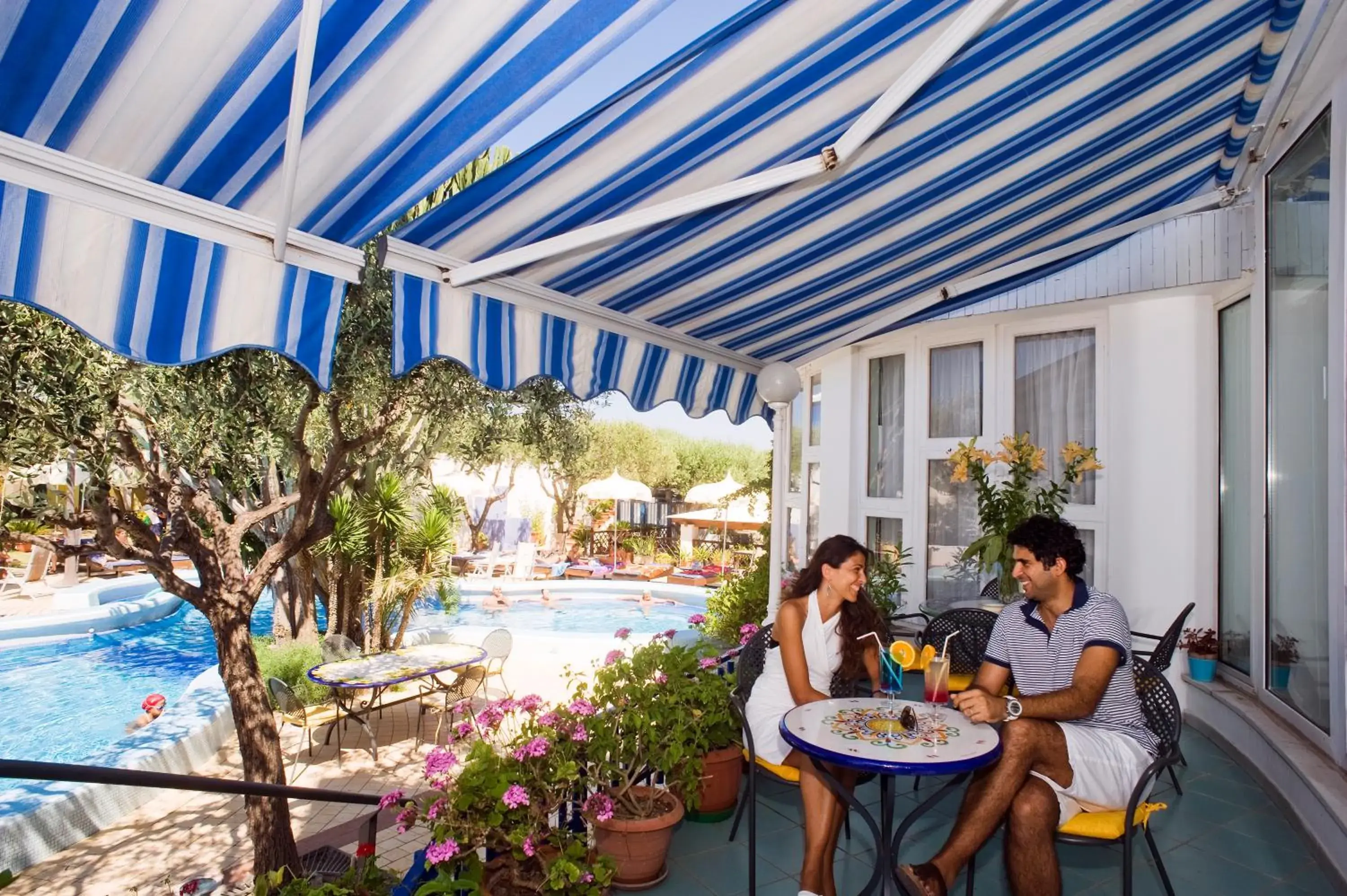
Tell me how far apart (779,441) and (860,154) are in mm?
2673

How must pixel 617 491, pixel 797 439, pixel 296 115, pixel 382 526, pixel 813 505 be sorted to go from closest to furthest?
pixel 296 115
pixel 813 505
pixel 797 439
pixel 382 526
pixel 617 491

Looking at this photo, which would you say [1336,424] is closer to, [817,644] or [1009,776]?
[1009,776]

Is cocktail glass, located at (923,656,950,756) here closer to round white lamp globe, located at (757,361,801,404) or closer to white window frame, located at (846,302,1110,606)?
round white lamp globe, located at (757,361,801,404)

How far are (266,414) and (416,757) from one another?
4.60 meters

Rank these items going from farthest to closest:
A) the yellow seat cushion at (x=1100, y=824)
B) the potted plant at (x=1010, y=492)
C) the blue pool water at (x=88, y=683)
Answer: the blue pool water at (x=88, y=683), the potted plant at (x=1010, y=492), the yellow seat cushion at (x=1100, y=824)

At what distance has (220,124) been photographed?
235 cm

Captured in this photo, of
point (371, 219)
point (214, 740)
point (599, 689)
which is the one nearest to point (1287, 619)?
point (599, 689)

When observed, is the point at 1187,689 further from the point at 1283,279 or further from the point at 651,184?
the point at 651,184

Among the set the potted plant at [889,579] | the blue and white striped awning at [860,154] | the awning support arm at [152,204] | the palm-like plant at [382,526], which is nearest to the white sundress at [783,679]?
the blue and white striped awning at [860,154]

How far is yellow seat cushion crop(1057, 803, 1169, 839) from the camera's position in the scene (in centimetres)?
260

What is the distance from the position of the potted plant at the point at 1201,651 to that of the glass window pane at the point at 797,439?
3.72 m

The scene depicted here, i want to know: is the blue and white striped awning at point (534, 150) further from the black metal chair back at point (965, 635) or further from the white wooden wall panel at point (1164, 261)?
the black metal chair back at point (965, 635)

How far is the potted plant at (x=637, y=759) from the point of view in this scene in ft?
10.2

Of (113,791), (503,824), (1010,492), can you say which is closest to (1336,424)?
(1010,492)
